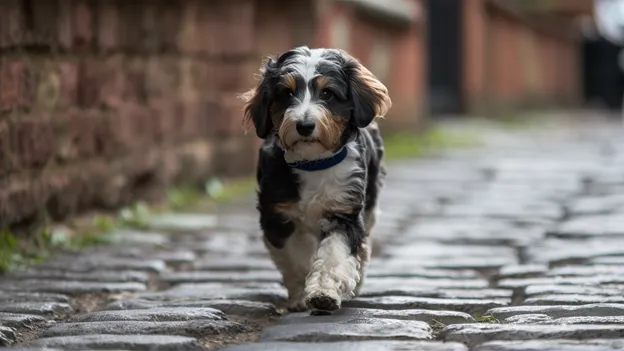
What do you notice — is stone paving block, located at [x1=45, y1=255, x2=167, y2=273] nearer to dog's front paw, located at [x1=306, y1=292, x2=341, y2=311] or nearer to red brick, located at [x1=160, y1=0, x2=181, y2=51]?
dog's front paw, located at [x1=306, y1=292, x2=341, y2=311]

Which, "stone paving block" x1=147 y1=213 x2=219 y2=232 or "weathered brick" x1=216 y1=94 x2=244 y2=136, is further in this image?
"weathered brick" x1=216 y1=94 x2=244 y2=136

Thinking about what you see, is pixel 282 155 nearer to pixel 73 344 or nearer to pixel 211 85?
pixel 73 344

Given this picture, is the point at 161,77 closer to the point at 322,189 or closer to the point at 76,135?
the point at 76,135

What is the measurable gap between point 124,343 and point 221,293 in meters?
1.28

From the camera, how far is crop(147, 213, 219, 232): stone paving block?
7676 millimetres

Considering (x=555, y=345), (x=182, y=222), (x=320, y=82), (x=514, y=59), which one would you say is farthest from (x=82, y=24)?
(x=514, y=59)

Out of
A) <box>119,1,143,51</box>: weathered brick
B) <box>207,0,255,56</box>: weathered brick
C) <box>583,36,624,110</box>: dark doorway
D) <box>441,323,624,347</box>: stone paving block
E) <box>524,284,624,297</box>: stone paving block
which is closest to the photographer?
<box>441,323,624,347</box>: stone paving block

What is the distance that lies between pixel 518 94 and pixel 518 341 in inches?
865

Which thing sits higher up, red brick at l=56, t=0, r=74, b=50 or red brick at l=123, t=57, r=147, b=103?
red brick at l=56, t=0, r=74, b=50

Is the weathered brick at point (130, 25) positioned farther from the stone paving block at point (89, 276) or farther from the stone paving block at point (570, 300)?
the stone paving block at point (570, 300)

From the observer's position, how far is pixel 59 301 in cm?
516

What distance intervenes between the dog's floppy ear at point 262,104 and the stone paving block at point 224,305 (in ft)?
2.14

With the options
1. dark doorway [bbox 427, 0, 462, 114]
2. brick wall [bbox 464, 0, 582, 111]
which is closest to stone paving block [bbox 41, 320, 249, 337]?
brick wall [bbox 464, 0, 582, 111]

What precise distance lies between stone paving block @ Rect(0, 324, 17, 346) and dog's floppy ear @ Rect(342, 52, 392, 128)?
1.49 m
